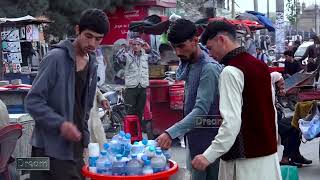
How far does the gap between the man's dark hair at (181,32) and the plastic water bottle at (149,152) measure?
91 centimetres

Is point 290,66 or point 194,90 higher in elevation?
point 194,90

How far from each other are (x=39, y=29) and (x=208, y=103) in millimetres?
15099

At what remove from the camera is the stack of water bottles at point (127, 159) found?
12.1 feet

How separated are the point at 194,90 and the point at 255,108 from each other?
90 centimetres

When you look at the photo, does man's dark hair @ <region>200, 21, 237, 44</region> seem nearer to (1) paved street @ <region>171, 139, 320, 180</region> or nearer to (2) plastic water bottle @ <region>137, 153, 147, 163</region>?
(2) plastic water bottle @ <region>137, 153, 147, 163</region>

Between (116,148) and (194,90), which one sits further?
(194,90)

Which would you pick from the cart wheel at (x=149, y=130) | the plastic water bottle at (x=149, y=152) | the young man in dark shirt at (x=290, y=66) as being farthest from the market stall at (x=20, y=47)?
the plastic water bottle at (x=149, y=152)

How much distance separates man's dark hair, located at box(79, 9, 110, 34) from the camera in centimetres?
402

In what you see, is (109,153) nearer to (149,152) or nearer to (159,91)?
(149,152)

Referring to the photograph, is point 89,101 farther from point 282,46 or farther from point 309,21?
point 309,21

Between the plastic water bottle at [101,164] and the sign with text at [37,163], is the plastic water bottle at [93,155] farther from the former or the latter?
the sign with text at [37,163]

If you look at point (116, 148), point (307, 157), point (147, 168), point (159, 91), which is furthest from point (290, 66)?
point (147, 168)

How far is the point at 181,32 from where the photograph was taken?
14.4 ft

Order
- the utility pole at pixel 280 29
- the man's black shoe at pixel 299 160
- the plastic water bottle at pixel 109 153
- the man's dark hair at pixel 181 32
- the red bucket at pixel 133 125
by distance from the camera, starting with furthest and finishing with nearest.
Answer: the utility pole at pixel 280 29, the man's black shoe at pixel 299 160, the red bucket at pixel 133 125, the man's dark hair at pixel 181 32, the plastic water bottle at pixel 109 153
